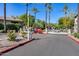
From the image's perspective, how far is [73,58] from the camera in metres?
13.3

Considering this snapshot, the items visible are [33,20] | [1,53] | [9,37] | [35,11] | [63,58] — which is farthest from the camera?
[35,11]

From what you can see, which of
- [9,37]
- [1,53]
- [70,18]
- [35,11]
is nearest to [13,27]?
[70,18]

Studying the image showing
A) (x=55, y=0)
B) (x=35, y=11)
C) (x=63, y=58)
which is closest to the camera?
(x=55, y=0)

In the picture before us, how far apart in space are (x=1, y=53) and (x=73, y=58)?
4120mm

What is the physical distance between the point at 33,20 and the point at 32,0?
94.8m

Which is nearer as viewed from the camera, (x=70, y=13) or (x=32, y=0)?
(x=32, y=0)

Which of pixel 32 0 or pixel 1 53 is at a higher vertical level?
pixel 32 0

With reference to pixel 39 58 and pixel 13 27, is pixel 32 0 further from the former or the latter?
pixel 13 27

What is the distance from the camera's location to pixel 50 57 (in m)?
13.7

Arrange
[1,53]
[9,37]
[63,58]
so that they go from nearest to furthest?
[63,58]
[1,53]
[9,37]

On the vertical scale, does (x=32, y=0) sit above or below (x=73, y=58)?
above

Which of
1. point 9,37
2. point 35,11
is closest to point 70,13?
point 35,11

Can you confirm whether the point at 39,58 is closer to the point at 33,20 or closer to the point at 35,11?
the point at 33,20

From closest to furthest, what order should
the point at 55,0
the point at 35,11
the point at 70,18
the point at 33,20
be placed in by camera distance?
the point at 55,0 < the point at 70,18 < the point at 33,20 < the point at 35,11
